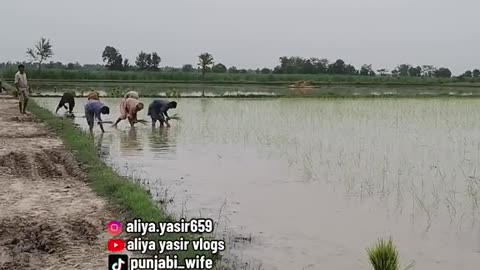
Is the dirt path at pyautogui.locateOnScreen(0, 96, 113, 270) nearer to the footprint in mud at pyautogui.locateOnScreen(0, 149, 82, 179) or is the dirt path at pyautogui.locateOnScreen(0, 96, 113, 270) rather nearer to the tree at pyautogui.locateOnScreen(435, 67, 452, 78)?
the footprint in mud at pyautogui.locateOnScreen(0, 149, 82, 179)

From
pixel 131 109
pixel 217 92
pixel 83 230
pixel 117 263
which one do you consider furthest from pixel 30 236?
pixel 217 92

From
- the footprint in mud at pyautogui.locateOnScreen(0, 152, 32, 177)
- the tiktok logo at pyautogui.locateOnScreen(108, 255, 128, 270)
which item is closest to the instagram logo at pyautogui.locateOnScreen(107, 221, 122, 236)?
the tiktok logo at pyautogui.locateOnScreen(108, 255, 128, 270)

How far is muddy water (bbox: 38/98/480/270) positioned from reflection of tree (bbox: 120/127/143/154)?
20mm

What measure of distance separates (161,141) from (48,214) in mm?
5539

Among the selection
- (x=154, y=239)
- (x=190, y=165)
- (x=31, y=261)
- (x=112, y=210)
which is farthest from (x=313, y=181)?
(x=31, y=261)

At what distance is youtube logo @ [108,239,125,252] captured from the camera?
3.48 meters

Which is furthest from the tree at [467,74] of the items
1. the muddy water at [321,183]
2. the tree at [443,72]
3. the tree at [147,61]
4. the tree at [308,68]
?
the muddy water at [321,183]

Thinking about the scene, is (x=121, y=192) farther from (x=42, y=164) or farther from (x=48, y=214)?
(x=42, y=164)

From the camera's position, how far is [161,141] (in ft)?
32.7

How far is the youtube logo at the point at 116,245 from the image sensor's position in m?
3.48

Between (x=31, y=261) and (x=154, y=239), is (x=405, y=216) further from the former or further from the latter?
(x=31, y=261)

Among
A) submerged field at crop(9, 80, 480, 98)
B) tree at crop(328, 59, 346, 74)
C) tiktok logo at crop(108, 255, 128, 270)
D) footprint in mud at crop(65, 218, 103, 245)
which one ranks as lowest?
footprint in mud at crop(65, 218, 103, 245)

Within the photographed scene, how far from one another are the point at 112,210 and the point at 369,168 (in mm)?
4086

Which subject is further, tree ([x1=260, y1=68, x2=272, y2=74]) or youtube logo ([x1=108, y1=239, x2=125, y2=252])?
tree ([x1=260, y1=68, x2=272, y2=74])
